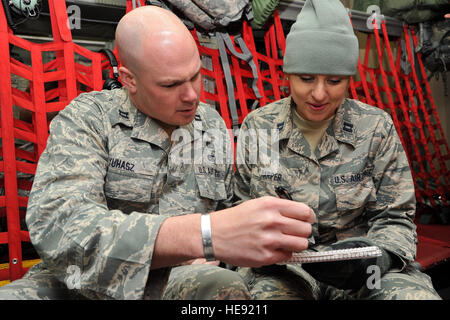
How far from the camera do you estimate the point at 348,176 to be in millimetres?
1423

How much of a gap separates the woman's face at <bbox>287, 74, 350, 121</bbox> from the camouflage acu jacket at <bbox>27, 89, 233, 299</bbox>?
308mm

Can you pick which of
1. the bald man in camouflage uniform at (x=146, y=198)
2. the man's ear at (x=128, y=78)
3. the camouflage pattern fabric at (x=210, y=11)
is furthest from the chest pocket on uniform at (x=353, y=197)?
the camouflage pattern fabric at (x=210, y=11)

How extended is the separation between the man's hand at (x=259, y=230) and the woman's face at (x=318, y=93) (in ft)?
2.27

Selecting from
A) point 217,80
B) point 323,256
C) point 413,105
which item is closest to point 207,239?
point 323,256

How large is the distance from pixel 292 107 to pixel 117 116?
69 cm

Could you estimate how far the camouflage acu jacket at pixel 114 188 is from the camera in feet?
2.71

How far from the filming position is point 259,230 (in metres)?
0.76

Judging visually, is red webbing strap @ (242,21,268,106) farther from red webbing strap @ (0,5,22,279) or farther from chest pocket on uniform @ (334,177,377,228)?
red webbing strap @ (0,5,22,279)

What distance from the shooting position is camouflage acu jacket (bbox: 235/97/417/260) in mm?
1380

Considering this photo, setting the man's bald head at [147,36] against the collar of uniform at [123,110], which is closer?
the man's bald head at [147,36]

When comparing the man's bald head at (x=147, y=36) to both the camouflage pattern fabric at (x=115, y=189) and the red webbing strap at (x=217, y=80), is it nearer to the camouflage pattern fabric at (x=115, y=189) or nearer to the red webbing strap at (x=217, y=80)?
the camouflage pattern fabric at (x=115, y=189)

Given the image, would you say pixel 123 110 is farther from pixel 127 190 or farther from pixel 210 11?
pixel 210 11

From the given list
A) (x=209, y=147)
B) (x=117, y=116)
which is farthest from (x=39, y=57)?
(x=209, y=147)

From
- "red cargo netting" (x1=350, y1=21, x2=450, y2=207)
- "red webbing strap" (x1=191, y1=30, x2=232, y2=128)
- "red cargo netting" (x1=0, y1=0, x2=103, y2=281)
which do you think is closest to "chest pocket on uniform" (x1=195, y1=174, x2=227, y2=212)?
"red cargo netting" (x1=0, y1=0, x2=103, y2=281)
